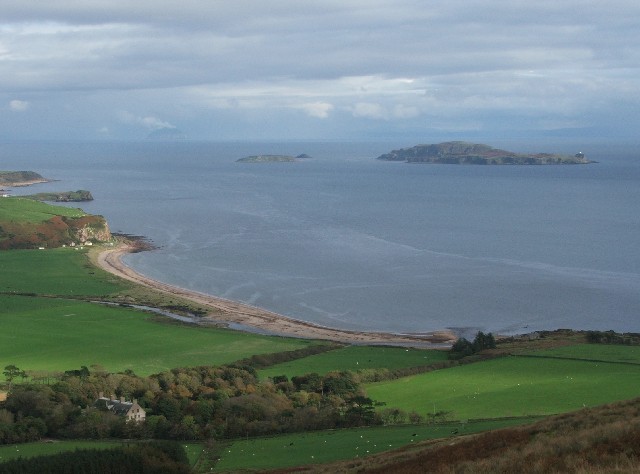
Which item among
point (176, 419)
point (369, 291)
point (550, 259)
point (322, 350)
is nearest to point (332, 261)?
point (369, 291)

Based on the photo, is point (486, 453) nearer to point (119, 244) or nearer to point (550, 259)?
point (550, 259)

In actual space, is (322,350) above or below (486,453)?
below

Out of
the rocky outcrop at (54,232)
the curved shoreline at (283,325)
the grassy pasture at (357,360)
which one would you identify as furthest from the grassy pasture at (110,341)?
the rocky outcrop at (54,232)

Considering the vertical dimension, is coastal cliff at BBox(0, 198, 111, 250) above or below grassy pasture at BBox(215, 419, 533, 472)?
above

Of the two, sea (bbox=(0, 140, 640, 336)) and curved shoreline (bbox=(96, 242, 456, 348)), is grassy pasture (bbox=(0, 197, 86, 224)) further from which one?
curved shoreline (bbox=(96, 242, 456, 348))

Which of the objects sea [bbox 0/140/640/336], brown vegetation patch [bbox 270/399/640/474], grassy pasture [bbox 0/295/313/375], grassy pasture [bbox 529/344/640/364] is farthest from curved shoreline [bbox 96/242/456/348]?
brown vegetation patch [bbox 270/399/640/474]
